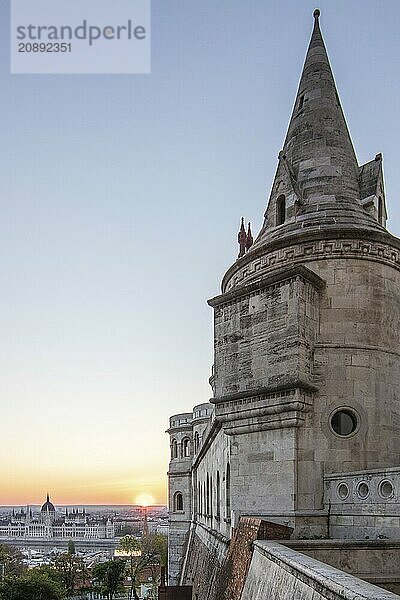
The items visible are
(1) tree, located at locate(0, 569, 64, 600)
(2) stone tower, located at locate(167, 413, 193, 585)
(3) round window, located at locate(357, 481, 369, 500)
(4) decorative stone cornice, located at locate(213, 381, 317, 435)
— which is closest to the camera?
(3) round window, located at locate(357, 481, 369, 500)

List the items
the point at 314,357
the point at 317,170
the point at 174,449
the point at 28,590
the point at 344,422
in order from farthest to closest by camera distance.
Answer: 1. the point at 28,590
2. the point at 174,449
3. the point at 317,170
4. the point at 314,357
5. the point at 344,422

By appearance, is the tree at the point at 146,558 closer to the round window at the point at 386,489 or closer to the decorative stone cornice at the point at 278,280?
the decorative stone cornice at the point at 278,280

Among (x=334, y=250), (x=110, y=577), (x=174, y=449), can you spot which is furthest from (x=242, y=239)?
(x=110, y=577)

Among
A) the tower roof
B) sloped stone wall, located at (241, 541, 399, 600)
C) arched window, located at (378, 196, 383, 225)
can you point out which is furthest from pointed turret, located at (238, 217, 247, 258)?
sloped stone wall, located at (241, 541, 399, 600)

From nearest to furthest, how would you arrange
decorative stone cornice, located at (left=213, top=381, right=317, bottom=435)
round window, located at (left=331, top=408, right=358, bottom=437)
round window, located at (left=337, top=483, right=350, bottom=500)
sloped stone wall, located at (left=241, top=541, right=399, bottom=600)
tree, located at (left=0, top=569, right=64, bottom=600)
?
1. sloped stone wall, located at (left=241, top=541, right=399, bottom=600)
2. round window, located at (left=337, top=483, right=350, bottom=500)
3. decorative stone cornice, located at (left=213, top=381, right=317, bottom=435)
4. round window, located at (left=331, top=408, right=358, bottom=437)
5. tree, located at (left=0, top=569, right=64, bottom=600)

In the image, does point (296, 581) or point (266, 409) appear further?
point (266, 409)

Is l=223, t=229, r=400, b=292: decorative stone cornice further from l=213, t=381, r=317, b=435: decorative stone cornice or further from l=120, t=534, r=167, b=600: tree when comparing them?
l=120, t=534, r=167, b=600: tree

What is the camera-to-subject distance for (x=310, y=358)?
1412 cm

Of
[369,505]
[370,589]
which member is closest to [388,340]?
[369,505]

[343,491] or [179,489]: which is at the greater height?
[343,491]

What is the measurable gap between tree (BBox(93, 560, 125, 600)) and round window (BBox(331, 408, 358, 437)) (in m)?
59.8

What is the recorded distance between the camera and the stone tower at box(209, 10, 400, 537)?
44.8ft

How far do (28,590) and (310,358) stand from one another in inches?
1773

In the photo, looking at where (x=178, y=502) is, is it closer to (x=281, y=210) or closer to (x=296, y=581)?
(x=281, y=210)
